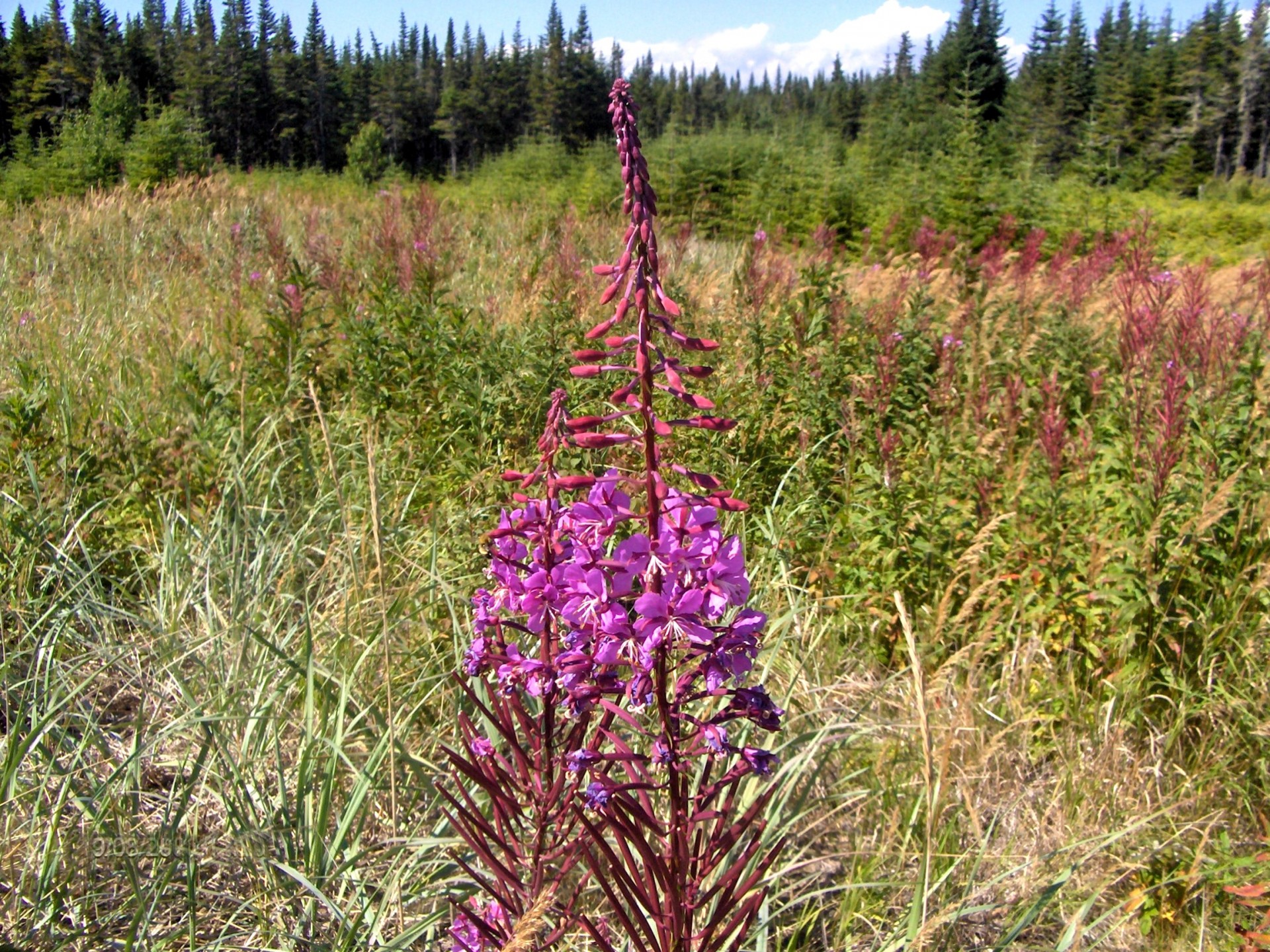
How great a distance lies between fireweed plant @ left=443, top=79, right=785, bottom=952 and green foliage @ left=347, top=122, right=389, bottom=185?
20.8 m

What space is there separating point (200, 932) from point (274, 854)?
19 cm

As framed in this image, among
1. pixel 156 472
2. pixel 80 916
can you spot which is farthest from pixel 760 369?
pixel 80 916

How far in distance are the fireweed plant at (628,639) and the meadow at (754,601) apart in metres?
0.42

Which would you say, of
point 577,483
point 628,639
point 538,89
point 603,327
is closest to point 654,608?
point 628,639

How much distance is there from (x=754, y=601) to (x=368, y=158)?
2722 centimetres

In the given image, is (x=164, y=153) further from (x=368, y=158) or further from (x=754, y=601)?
(x=754, y=601)

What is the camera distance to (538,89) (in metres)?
59.8

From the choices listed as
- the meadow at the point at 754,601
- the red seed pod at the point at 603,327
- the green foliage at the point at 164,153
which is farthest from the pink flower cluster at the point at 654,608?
the green foliage at the point at 164,153

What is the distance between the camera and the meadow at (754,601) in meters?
1.81

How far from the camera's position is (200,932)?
1751 mm

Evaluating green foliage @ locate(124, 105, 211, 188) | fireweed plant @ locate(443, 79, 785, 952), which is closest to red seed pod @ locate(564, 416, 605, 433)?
fireweed plant @ locate(443, 79, 785, 952)

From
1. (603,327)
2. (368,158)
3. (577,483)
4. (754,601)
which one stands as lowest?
(754,601)

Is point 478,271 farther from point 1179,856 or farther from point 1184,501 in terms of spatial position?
A: point 1179,856

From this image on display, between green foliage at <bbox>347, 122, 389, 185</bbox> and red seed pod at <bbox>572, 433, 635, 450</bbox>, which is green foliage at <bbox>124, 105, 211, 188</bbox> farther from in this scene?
red seed pod at <bbox>572, 433, 635, 450</bbox>
